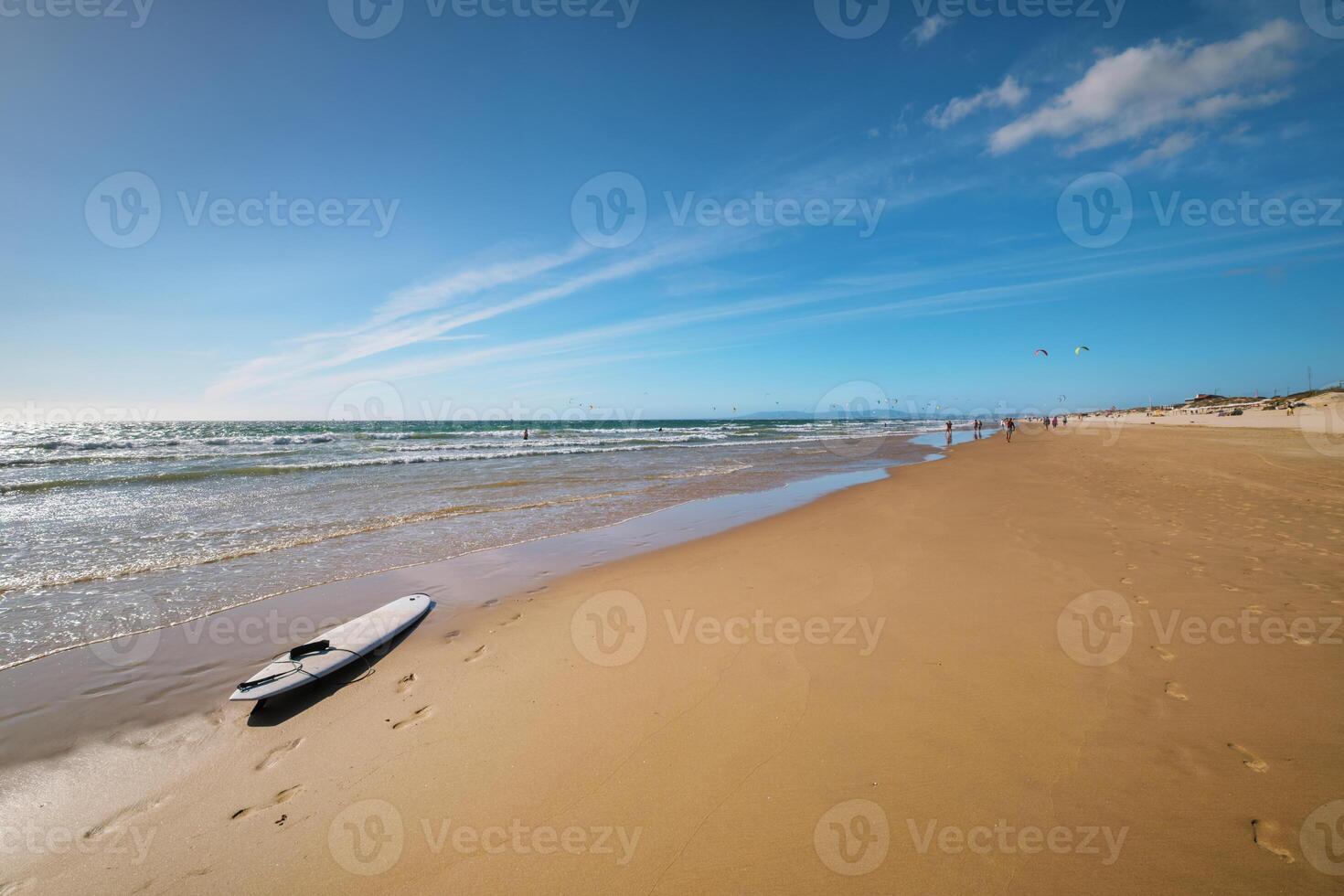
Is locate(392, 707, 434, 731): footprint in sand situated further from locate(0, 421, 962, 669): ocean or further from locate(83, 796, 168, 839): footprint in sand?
locate(0, 421, 962, 669): ocean

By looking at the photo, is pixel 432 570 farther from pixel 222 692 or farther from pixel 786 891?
pixel 786 891

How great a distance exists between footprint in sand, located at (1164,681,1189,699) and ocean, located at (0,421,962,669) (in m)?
9.14

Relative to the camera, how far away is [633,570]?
7750 mm

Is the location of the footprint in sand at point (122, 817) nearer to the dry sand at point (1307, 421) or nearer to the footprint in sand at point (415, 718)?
the footprint in sand at point (415, 718)

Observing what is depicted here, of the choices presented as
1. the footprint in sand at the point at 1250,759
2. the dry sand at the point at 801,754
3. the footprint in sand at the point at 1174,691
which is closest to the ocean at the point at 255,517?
the dry sand at the point at 801,754

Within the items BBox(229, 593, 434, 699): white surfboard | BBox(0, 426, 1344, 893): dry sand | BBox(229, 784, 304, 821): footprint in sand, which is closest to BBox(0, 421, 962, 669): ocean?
BBox(229, 593, 434, 699): white surfboard

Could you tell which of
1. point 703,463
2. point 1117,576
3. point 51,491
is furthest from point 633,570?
point 51,491

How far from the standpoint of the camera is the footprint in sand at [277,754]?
366cm

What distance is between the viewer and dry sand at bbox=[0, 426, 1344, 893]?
2613 millimetres

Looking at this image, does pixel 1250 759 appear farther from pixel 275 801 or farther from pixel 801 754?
pixel 275 801

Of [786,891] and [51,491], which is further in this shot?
[51,491]

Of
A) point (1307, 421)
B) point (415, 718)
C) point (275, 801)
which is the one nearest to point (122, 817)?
point (275, 801)

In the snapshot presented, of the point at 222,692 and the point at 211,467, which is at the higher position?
the point at 211,467

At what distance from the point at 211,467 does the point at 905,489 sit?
29.9m
